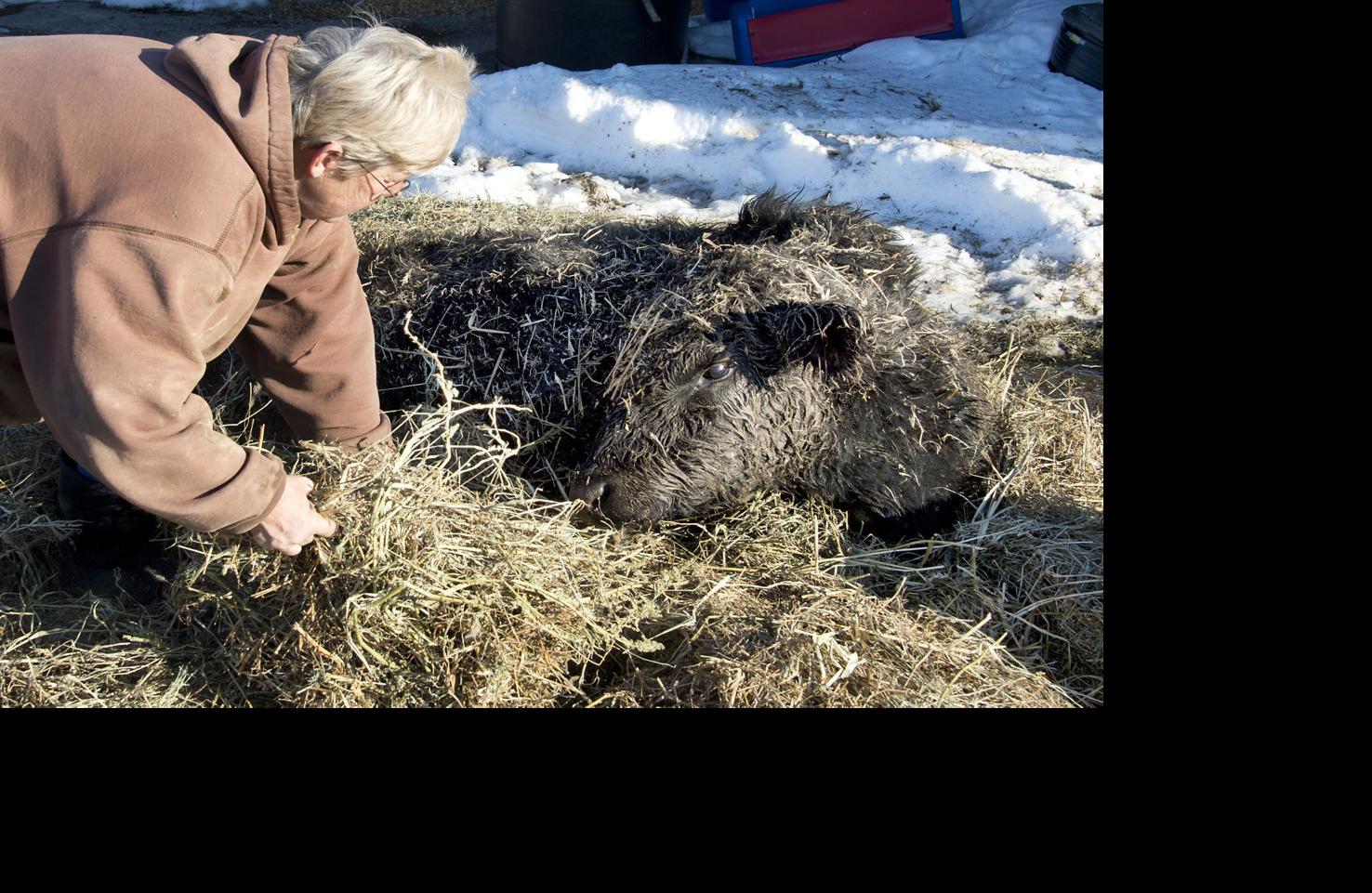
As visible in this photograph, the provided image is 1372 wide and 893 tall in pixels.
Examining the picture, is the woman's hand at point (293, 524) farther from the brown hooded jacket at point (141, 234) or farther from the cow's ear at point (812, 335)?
the cow's ear at point (812, 335)

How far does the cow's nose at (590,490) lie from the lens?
4.21m

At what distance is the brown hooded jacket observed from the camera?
2525mm

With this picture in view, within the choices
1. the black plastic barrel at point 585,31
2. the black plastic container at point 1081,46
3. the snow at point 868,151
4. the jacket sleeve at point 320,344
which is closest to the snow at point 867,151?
the snow at point 868,151

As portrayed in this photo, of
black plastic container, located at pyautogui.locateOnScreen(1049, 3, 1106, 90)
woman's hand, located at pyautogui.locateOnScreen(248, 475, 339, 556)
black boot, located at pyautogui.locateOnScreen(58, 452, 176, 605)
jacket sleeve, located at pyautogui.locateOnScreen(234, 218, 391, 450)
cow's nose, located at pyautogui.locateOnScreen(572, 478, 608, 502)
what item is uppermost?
black plastic container, located at pyautogui.locateOnScreen(1049, 3, 1106, 90)

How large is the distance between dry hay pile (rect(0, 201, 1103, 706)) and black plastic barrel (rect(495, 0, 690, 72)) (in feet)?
22.7

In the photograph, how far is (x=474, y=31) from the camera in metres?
12.7

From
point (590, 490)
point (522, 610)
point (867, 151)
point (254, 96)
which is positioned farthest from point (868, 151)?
point (254, 96)

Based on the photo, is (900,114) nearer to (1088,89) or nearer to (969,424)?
(1088,89)

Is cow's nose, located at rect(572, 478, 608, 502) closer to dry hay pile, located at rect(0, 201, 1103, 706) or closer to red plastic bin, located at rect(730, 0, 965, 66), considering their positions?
dry hay pile, located at rect(0, 201, 1103, 706)

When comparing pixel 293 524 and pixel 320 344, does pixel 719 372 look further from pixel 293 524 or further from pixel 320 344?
pixel 293 524

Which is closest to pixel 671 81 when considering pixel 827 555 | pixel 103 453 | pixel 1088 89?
pixel 1088 89

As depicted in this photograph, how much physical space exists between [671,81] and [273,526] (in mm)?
7506

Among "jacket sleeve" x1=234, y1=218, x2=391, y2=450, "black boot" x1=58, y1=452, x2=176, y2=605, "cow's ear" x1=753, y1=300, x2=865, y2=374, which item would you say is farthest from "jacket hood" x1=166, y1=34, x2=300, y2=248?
"cow's ear" x1=753, y1=300, x2=865, y2=374

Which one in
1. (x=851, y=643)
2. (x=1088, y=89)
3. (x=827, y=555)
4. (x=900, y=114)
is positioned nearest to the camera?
(x=851, y=643)
